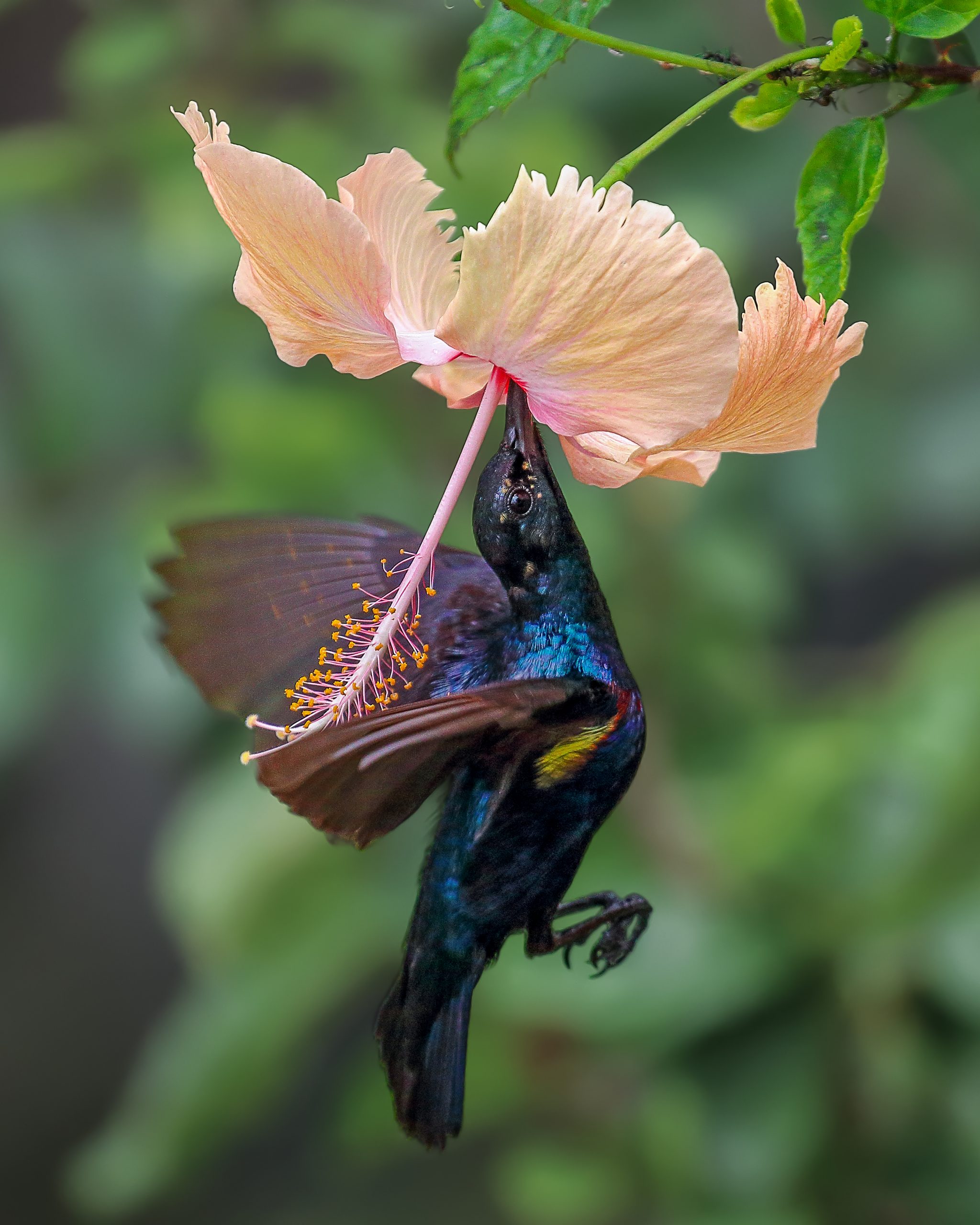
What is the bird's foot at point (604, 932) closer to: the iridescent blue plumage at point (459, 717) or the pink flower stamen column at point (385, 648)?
the iridescent blue plumage at point (459, 717)

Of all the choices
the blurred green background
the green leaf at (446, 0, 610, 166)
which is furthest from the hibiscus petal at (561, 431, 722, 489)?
the blurred green background

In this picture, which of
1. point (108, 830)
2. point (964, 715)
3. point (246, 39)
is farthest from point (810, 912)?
point (108, 830)

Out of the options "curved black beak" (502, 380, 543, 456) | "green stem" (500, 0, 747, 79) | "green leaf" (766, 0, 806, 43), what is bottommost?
"curved black beak" (502, 380, 543, 456)

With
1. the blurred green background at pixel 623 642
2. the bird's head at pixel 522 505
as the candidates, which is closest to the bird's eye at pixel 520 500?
the bird's head at pixel 522 505

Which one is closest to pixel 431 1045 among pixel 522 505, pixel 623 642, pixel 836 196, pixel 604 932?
Answer: pixel 604 932

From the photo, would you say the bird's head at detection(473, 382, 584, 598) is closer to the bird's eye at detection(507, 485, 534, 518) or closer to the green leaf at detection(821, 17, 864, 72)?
the bird's eye at detection(507, 485, 534, 518)

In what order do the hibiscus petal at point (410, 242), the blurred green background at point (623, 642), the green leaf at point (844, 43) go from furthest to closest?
the blurred green background at point (623, 642) → the hibiscus petal at point (410, 242) → the green leaf at point (844, 43)
